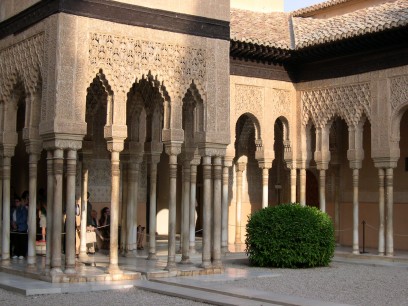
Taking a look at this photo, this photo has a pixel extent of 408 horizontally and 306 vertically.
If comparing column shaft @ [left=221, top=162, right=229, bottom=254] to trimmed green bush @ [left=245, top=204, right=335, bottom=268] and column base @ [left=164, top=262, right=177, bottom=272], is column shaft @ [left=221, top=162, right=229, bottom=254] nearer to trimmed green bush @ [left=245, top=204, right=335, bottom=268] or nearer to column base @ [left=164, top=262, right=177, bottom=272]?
trimmed green bush @ [left=245, top=204, right=335, bottom=268]

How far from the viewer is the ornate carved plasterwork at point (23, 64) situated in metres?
12.4

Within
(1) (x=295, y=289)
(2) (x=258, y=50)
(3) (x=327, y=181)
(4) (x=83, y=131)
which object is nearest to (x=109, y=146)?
(4) (x=83, y=131)

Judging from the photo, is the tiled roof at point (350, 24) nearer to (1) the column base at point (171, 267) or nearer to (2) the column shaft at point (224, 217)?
(2) the column shaft at point (224, 217)

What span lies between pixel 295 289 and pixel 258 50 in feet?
28.4

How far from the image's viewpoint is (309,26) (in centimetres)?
2014

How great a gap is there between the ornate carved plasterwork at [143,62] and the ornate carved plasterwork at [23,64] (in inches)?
39.4

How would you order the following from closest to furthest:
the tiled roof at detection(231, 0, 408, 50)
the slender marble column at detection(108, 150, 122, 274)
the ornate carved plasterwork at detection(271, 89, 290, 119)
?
1. the slender marble column at detection(108, 150, 122, 274)
2. the tiled roof at detection(231, 0, 408, 50)
3. the ornate carved plasterwork at detection(271, 89, 290, 119)

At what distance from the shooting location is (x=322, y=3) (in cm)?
2623

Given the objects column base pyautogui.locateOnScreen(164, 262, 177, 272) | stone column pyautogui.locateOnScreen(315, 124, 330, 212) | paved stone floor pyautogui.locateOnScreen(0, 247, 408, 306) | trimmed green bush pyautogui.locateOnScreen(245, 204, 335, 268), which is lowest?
paved stone floor pyautogui.locateOnScreen(0, 247, 408, 306)

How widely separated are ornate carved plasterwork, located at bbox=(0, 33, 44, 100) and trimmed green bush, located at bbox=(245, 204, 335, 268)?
17.3ft

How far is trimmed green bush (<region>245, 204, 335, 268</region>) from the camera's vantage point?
1465cm

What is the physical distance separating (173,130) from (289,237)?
11.3ft

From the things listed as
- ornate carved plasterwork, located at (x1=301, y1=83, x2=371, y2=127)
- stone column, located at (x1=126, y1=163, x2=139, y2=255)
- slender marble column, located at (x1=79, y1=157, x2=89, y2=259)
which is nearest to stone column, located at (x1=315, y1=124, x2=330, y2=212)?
ornate carved plasterwork, located at (x1=301, y1=83, x2=371, y2=127)

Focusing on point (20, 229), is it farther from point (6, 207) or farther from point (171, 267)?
point (171, 267)
